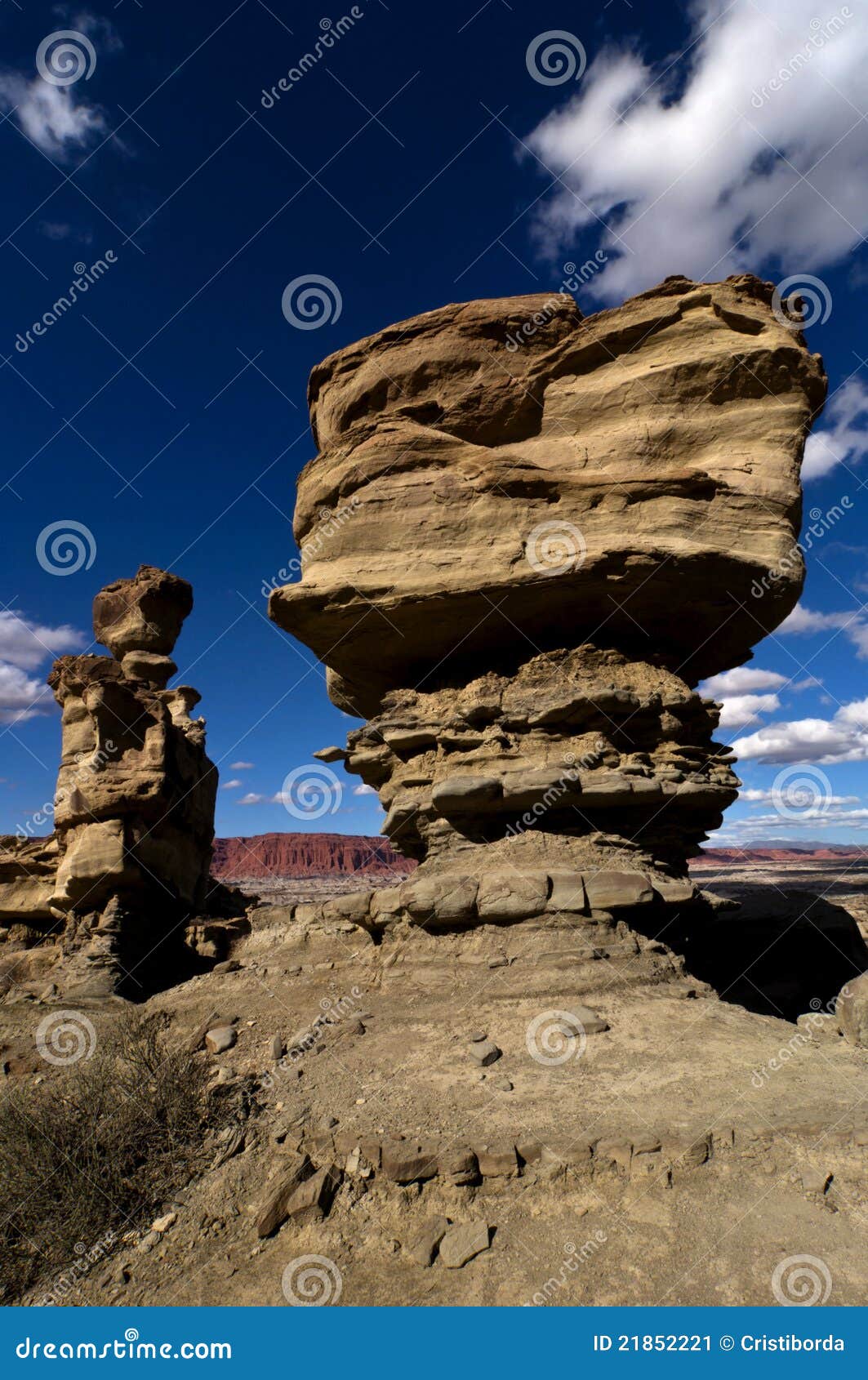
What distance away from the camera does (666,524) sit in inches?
356

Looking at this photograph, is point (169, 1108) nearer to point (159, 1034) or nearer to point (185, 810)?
point (159, 1034)

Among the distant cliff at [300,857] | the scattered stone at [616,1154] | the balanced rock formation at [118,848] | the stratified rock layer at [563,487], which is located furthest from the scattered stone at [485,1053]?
the distant cliff at [300,857]

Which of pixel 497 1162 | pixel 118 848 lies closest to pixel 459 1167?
pixel 497 1162

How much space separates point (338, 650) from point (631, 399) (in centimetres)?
636

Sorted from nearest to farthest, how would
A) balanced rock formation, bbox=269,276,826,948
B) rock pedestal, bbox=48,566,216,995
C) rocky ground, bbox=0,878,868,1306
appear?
rocky ground, bbox=0,878,868,1306 → balanced rock formation, bbox=269,276,826,948 → rock pedestal, bbox=48,566,216,995

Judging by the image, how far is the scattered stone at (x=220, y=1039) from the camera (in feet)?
25.7

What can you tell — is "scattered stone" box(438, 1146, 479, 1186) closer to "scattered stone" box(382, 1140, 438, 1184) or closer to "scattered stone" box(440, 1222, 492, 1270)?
"scattered stone" box(382, 1140, 438, 1184)

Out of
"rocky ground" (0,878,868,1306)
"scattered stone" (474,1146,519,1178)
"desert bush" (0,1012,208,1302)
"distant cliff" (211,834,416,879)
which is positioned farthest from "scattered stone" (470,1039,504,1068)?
"distant cliff" (211,834,416,879)

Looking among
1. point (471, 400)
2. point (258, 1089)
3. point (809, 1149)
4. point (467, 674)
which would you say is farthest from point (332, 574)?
point (809, 1149)

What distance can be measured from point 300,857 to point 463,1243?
144632mm

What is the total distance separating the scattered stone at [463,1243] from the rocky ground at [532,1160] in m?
0.02

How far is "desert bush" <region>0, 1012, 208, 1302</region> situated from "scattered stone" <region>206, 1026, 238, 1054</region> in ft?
4.74

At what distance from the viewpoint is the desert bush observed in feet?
15.0

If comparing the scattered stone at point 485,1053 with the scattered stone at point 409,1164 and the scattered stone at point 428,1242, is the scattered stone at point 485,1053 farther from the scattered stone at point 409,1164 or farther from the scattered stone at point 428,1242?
the scattered stone at point 428,1242
